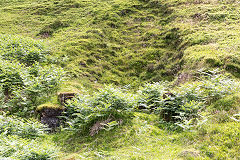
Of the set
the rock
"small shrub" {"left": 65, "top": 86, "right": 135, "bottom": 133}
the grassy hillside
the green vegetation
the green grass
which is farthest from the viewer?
the grassy hillside

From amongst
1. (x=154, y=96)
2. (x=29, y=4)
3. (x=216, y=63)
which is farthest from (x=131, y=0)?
(x=154, y=96)

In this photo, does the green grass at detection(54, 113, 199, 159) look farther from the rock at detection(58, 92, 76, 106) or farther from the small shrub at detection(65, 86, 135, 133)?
the rock at detection(58, 92, 76, 106)

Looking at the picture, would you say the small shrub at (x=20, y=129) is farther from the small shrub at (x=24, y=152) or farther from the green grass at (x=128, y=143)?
the small shrub at (x=24, y=152)

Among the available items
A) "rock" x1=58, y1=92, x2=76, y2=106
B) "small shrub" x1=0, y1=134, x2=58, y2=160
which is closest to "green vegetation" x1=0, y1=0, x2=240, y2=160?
"small shrub" x1=0, y1=134, x2=58, y2=160

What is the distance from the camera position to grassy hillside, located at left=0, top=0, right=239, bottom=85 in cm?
1547

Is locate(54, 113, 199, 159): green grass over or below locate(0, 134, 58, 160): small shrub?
below

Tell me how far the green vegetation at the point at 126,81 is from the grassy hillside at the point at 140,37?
10cm

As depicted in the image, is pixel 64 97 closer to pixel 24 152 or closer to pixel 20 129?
pixel 20 129

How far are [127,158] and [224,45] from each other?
12.5 meters

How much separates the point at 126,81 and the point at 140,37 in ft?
27.1

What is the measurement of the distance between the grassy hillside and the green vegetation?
4.1 inches

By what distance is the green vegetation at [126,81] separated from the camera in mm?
6863

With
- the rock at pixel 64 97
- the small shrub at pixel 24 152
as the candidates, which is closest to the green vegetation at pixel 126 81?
the small shrub at pixel 24 152

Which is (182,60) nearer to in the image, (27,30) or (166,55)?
(166,55)
